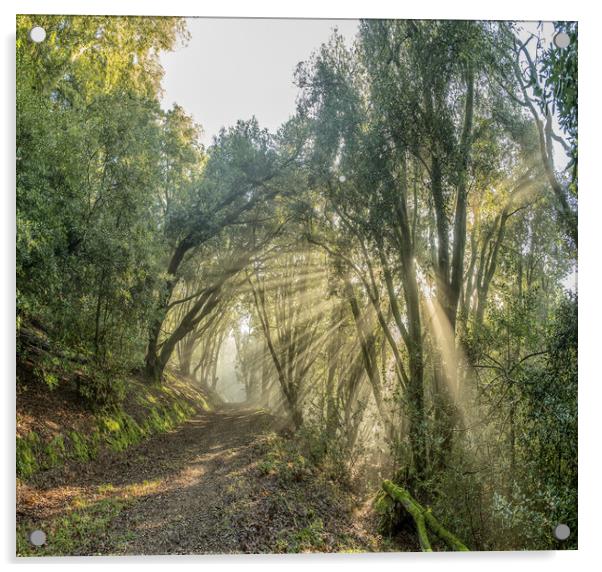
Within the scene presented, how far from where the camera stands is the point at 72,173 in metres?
5.30

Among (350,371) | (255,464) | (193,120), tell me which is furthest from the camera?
(350,371)

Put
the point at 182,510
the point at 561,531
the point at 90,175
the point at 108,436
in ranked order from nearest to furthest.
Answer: the point at 561,531 → the point at 182,510 → the point at 90,175 → the point at 108,436

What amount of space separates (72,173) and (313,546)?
5.26 meters

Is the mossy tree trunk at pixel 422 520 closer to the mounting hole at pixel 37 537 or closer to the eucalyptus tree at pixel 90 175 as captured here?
the mounting hole at pixel 37 537

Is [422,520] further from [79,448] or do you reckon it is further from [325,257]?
[79,448]

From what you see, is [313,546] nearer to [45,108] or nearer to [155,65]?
[45,108]

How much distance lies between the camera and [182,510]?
4953mm

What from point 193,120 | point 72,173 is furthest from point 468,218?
point 72,173
